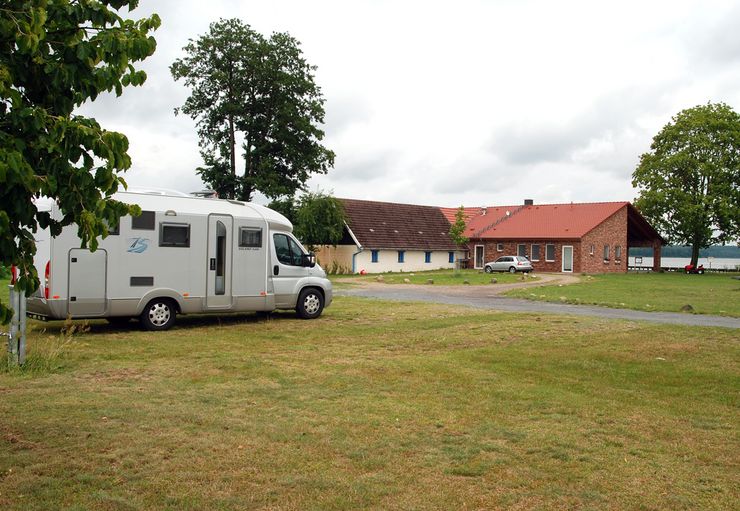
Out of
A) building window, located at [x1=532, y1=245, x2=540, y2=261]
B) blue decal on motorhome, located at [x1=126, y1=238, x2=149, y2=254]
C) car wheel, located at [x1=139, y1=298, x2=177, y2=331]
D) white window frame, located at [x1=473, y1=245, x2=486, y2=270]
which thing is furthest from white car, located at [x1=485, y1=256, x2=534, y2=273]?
blue decal on motorhome, located at [x1=126, y1=238, x2=149, y2=254]

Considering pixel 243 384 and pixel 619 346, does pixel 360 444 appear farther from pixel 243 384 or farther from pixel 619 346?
pixel 619 346

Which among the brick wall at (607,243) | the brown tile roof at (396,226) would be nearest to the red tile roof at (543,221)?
the brick wall at (607,243)

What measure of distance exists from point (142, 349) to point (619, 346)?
860cm

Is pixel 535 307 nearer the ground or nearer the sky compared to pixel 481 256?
nearer the ground

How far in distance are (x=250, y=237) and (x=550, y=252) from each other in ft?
140

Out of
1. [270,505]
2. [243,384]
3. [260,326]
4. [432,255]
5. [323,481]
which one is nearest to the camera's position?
[270,505]

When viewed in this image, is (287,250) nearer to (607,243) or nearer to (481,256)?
(481,256)

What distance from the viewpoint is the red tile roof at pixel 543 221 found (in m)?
55.1

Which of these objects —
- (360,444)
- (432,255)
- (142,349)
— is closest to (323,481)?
(360,444)

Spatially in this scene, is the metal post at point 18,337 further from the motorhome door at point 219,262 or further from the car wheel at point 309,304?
the car wheel at point 309,304

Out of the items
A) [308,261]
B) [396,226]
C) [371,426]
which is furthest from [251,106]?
[371,426]

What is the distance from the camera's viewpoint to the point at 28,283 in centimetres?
478

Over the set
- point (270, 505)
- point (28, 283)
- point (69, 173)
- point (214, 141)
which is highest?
point (214, 141)

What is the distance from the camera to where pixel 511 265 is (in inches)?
1994
